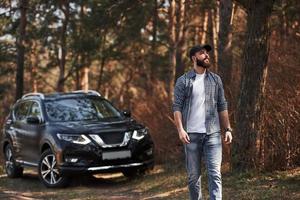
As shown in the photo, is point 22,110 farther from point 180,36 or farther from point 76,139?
point 180,36

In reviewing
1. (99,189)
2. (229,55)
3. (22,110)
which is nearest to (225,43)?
(229,55)

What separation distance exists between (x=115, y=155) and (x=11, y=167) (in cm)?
375

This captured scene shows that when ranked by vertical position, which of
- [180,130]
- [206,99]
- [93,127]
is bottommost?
[93,127]

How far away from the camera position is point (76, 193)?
10570mm

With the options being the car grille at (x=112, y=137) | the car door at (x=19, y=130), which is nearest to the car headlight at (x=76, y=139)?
the car grille at (x=112, y=137)

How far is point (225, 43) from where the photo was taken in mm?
12828

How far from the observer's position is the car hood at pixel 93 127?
11.0 m

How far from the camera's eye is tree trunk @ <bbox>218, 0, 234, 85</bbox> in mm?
12516

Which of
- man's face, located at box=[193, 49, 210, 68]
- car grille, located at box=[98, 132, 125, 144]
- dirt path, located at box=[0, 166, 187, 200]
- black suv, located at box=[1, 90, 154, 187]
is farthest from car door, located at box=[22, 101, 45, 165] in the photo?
man's face, located at box=[193, 49, 210, 68]

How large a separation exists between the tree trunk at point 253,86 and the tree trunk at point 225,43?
2.96 metres

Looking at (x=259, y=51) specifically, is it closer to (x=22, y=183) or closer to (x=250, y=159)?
(x=250, y=159)

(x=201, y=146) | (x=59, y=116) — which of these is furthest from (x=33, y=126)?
(x=201, y=146)

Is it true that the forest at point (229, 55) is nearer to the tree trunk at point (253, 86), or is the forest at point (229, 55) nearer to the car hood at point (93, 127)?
the tree trunk at point (253, 86)

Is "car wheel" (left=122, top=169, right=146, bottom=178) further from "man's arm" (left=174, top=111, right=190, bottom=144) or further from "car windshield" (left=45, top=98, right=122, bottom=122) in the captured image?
"man's arm" (left=174, top=111, right=190, bottom=144)
